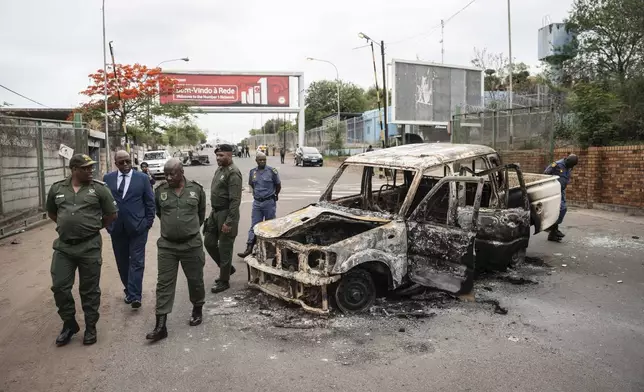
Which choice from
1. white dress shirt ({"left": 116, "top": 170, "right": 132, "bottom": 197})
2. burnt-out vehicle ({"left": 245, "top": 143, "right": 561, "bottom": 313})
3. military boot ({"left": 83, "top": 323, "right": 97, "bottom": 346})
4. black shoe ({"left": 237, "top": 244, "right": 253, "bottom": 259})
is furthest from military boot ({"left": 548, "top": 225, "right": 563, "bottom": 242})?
→ military boot ({"left": 83, "top": 323, "right": 97, "bottom": 346})

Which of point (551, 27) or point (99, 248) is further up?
point (551, 27)

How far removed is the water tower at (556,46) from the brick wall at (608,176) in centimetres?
1987

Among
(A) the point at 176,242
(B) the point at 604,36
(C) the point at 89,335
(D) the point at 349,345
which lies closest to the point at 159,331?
(C) the point at 89,335

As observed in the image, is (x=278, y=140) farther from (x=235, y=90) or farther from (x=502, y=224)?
(x=502, y=224)

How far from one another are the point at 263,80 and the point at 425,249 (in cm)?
4640

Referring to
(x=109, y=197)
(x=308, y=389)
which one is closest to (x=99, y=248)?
(x=109, y=197)

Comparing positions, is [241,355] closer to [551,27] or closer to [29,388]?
[29,388]

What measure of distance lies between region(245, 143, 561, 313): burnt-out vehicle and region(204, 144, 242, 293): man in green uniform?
44cm

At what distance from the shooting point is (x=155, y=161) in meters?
27.1

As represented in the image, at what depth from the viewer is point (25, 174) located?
Result: 11.0 metres

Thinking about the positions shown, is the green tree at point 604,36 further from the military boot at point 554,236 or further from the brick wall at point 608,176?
the military boot at point 554,236

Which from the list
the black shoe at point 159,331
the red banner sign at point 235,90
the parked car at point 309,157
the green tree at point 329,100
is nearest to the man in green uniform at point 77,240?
the black shoe at point 159,331

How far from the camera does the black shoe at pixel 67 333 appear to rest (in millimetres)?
4551

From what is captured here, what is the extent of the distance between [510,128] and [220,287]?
1366cm
